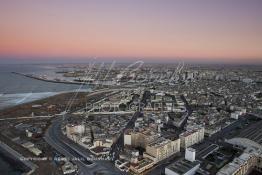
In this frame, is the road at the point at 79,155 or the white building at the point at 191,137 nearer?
the road at the point at 79,155

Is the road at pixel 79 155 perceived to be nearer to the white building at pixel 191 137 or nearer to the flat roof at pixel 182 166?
the flat roof at pixel 182 166

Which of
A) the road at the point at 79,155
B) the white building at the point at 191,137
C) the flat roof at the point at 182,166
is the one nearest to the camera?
the flat roof at the point at 182,166

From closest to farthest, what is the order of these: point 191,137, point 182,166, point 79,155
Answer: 1. point 182,166
2. point 79,155
3. point 191,137

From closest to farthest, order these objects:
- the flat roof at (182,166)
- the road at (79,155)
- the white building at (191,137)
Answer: the flat roof at (182,166), the road at (79,155), the white building at (191,137)

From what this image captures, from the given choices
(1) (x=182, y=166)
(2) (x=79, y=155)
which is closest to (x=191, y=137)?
(1) (x=182, y=166)

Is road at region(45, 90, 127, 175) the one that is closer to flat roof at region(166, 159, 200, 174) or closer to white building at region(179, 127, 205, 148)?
flat roof at region(166, 159, 200, 174)

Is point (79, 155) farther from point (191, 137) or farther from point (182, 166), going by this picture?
point (191, 137)

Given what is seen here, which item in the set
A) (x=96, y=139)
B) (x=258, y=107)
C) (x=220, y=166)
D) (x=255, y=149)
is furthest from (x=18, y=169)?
(x=258, y=107)

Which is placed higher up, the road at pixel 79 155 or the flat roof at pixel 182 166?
the flat roof at pixel 182 166

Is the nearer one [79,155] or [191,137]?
[79,155]

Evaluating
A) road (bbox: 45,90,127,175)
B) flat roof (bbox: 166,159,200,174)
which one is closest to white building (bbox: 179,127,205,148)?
flat roof (bbox: 166,159,200,174)

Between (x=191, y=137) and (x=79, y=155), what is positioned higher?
(x=191, y=137)

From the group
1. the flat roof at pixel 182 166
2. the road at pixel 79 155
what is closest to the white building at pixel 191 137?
the flat roof at pixel 182 166
